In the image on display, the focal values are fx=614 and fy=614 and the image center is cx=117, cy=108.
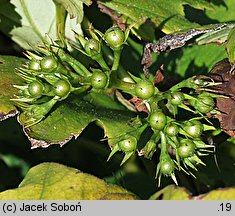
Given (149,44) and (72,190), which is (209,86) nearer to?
(149,44)

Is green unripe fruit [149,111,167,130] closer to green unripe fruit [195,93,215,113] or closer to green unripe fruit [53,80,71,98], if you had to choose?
green unripe fruit [195,93,215,113]

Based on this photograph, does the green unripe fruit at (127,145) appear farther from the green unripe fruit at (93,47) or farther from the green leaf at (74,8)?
the green leaf at (74,8)

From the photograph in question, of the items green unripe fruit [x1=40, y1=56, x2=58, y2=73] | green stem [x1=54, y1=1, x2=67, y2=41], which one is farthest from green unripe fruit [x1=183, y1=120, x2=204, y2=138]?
green stem [x1=54, y1=1, x2=67, y2=41]

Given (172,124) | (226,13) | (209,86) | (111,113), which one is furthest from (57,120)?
(226,13)

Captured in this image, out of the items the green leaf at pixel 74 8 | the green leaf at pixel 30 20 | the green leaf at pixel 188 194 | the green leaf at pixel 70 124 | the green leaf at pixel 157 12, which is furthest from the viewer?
the green leaf at pixel 30 20

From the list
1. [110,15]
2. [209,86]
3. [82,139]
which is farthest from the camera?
[82,139]

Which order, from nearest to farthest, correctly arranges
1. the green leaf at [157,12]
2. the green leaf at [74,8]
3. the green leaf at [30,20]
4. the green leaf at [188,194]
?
the green leaf at [188,194]
the green leaf at [74,8]
the green leaf at [157,12]
the green leaf at [30,20]

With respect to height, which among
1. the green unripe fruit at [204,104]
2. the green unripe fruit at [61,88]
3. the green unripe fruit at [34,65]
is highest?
the green unripe fruit at [34,65]

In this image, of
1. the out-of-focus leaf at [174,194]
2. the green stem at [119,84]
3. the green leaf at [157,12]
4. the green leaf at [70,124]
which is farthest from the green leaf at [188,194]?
the green leaf at [157,12]
